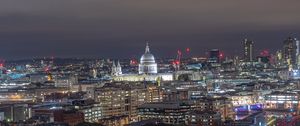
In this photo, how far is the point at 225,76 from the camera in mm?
103438

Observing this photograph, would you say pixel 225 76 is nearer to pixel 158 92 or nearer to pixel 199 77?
pixel 199 77

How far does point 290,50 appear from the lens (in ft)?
497

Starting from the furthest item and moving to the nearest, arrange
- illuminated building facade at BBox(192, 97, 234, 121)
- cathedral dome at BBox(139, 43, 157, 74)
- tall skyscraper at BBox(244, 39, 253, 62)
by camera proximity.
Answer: tall skyscraper at BBox(244, 39, 253, 62), cathedral dome at BBox(139, 43, 157, 74), illuminated building facade at BBox(192, 97, 234, 121)

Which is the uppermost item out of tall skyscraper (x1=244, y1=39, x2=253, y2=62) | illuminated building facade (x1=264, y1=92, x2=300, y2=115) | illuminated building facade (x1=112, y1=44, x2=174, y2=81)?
tall skyscraper (x1=244, y1=39, x2=253, y2=62)

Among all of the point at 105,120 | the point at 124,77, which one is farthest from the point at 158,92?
the point at 124,77

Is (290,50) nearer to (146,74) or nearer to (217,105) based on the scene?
(146,74)

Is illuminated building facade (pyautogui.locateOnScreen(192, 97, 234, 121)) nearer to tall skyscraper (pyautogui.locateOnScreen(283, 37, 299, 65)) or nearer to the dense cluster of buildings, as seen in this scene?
the dense cluster of buildings

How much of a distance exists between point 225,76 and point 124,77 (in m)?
22.4

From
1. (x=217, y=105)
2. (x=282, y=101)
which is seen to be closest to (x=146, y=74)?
(x=282, y=101)

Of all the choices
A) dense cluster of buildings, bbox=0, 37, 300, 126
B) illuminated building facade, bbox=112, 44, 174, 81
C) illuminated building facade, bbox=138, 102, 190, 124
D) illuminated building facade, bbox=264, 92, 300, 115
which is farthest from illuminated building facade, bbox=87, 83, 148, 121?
illuminated building facade, bbox=112, 44, 174, 81

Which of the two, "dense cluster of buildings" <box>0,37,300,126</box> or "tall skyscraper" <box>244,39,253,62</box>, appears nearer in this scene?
"dense cluster of buildings" <box>0,37,300,126</box>

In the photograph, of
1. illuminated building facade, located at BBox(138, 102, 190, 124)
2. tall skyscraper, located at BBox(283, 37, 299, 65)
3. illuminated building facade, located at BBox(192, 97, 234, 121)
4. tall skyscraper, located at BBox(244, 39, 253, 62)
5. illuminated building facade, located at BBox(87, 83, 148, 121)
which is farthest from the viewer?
tall skyscraper, located at BBox(244, 39, 253, 62)

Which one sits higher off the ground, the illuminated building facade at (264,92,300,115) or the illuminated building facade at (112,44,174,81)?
the illuminated building facade at (112,44,174,81)

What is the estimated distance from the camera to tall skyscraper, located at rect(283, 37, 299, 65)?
488ft
